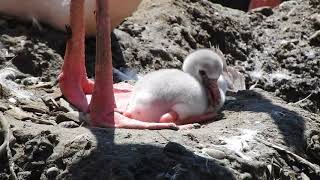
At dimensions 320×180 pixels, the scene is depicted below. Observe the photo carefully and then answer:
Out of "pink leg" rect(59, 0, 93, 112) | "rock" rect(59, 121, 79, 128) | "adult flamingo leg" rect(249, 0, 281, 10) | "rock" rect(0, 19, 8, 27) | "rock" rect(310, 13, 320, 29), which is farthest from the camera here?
"adult flamingo leg" rect(249, 0, 281, 10)

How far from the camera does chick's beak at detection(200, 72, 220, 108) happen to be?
360cm

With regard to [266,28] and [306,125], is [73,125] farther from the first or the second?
[266,28]

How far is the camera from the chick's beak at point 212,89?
3598 millimetres

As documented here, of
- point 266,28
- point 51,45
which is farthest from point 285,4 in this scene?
point 51,45

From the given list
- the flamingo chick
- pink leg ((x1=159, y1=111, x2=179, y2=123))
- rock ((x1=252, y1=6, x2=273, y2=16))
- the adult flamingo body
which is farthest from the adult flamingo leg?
pink leg ((x1=159, y1=111, x2=179, y2=123))

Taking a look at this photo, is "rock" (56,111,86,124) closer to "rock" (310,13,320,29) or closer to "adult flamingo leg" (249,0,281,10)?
"rock" (310,13,320,29)

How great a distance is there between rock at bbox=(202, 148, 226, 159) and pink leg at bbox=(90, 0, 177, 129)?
0.39 meters

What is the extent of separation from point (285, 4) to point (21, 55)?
200 centimetres

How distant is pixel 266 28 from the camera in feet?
16.9

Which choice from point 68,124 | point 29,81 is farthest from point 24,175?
point 29,81

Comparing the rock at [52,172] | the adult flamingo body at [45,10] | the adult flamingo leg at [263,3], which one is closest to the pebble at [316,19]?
the adult flamingo leg at [263,3]

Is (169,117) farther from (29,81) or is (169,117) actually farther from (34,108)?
(29,81)

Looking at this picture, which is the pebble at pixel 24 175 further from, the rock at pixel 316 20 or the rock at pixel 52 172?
the rock at pixel 316 20

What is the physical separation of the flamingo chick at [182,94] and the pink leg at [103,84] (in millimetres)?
123
